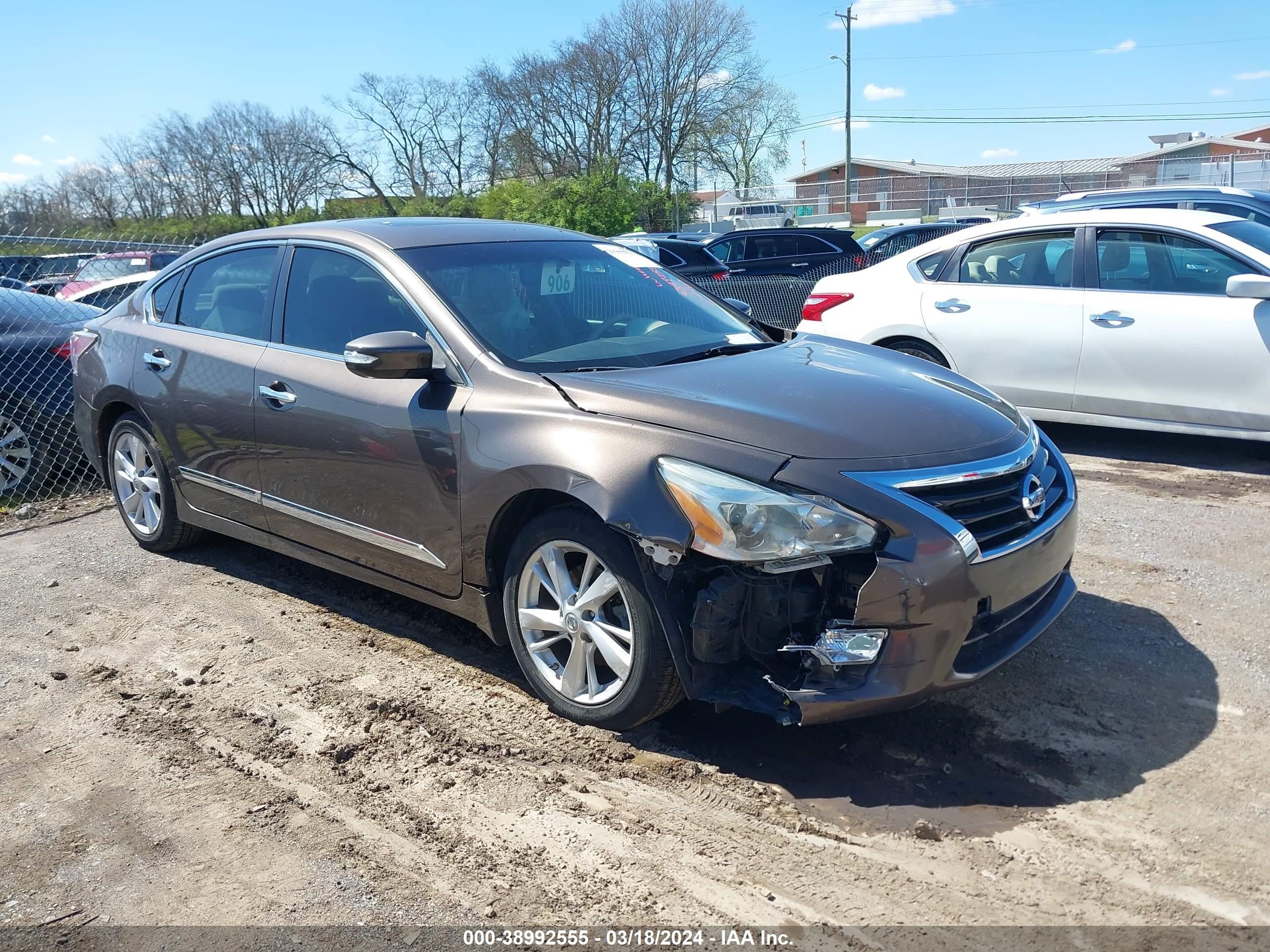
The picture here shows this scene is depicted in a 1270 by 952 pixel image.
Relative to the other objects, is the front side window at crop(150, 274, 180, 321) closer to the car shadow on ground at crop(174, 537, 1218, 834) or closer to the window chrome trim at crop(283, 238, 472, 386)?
the window chrome trim at crop(283, 238, 472, 386)

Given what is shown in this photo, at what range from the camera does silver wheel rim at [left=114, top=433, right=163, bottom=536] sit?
5500 millimetres

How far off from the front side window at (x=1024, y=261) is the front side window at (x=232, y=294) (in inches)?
192

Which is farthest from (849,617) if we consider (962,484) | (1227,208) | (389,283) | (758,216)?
→ (758,216)

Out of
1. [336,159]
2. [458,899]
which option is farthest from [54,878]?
[336,159]

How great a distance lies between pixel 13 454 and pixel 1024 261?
723cm

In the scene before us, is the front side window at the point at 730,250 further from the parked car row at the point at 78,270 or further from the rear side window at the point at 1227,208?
the parked car row at the point at 78,270

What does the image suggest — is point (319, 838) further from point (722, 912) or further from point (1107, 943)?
point (1107, 943)

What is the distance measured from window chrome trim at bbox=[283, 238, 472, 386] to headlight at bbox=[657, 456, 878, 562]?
115cm

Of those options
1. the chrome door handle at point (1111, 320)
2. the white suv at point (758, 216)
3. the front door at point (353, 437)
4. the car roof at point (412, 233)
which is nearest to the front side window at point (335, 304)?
the front door at point (353, 437)

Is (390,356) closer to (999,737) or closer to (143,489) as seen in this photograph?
(999,737)

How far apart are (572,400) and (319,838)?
159 centimetres

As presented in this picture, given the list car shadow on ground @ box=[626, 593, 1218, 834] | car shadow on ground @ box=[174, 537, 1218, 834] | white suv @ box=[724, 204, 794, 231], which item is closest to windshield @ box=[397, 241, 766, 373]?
car shadow on ground @ box=[174, 537, 1218, 834]

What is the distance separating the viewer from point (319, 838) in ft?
10.0

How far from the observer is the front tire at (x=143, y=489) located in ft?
17.7
